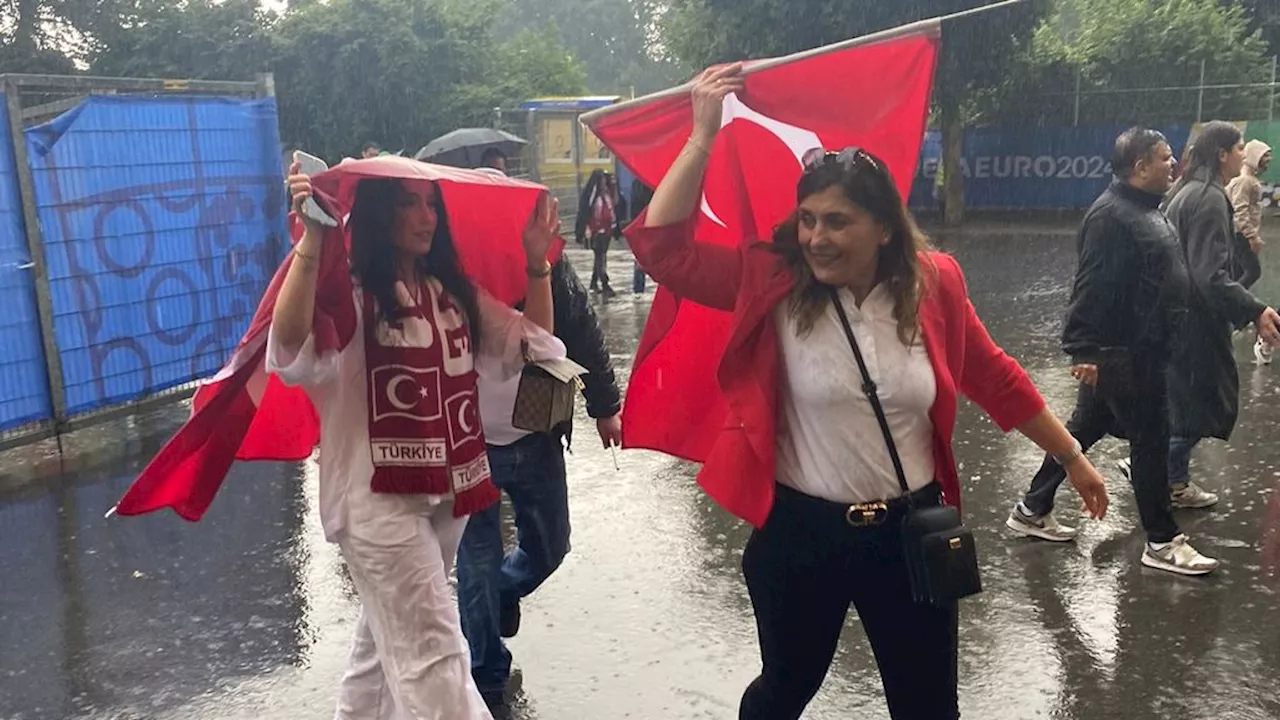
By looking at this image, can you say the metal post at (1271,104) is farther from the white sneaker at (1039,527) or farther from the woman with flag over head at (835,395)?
the woman with flag over head at (835,395)

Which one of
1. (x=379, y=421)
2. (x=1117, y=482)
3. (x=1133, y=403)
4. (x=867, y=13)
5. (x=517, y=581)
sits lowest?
(x=1117, y=482)

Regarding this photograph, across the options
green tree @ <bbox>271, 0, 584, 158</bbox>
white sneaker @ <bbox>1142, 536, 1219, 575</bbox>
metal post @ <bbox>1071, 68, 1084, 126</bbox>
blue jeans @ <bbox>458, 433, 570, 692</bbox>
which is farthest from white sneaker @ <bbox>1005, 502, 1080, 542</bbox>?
green tree @ <bbox>271, 0, 584, 158</bbox>

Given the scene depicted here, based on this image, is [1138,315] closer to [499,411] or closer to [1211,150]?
[1211,150]

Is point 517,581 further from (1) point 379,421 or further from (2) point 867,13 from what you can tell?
(2) point 867,13

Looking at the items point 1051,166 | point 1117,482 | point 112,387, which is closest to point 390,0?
point 1051,166

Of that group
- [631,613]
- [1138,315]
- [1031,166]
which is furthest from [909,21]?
[631,613]

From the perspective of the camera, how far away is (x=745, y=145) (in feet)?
10.3

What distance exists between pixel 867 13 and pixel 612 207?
1034cm

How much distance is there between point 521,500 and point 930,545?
164cm

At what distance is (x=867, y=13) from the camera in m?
21.9

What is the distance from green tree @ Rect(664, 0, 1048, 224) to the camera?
21.8 metres

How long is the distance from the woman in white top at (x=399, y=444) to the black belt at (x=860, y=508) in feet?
3.09

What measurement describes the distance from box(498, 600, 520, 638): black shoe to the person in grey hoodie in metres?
5.18

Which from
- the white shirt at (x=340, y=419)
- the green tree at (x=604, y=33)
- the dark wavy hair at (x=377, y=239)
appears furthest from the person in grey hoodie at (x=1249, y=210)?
the green tree at (x=604, y=33)
